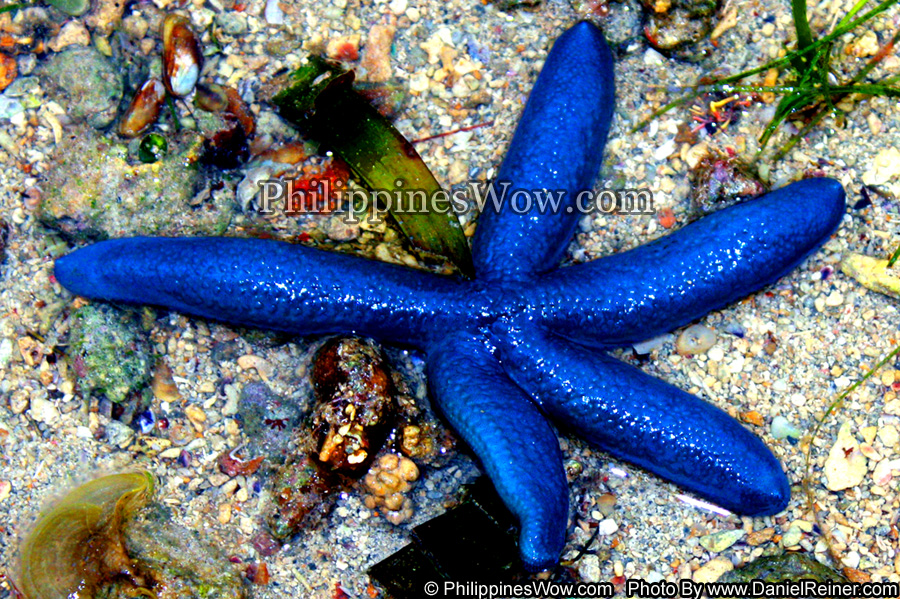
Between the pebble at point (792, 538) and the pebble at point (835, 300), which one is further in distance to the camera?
the pebble at point (835, 300)

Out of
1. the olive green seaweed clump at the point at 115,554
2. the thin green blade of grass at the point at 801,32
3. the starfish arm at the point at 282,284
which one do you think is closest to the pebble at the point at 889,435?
the thin green blade of grass at the point at 801,32

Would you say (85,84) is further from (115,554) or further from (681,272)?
(681,272)

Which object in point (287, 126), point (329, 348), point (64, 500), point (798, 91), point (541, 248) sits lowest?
point (64, 500)

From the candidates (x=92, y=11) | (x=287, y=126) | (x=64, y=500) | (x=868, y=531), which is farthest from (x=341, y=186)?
(x=868, y=531)

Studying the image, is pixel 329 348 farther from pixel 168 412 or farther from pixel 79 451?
pixel 79 451

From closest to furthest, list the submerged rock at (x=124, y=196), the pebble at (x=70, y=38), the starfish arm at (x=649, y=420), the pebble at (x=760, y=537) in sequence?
the starfish arm at (x=649, y=420) → the pebble at (x=760, y=537) → the submerged rock at (x=124, y=196) → the pebble at (x=70, y=38)

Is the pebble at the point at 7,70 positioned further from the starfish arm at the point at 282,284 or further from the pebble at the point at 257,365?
the pebble at the point at 257,365
